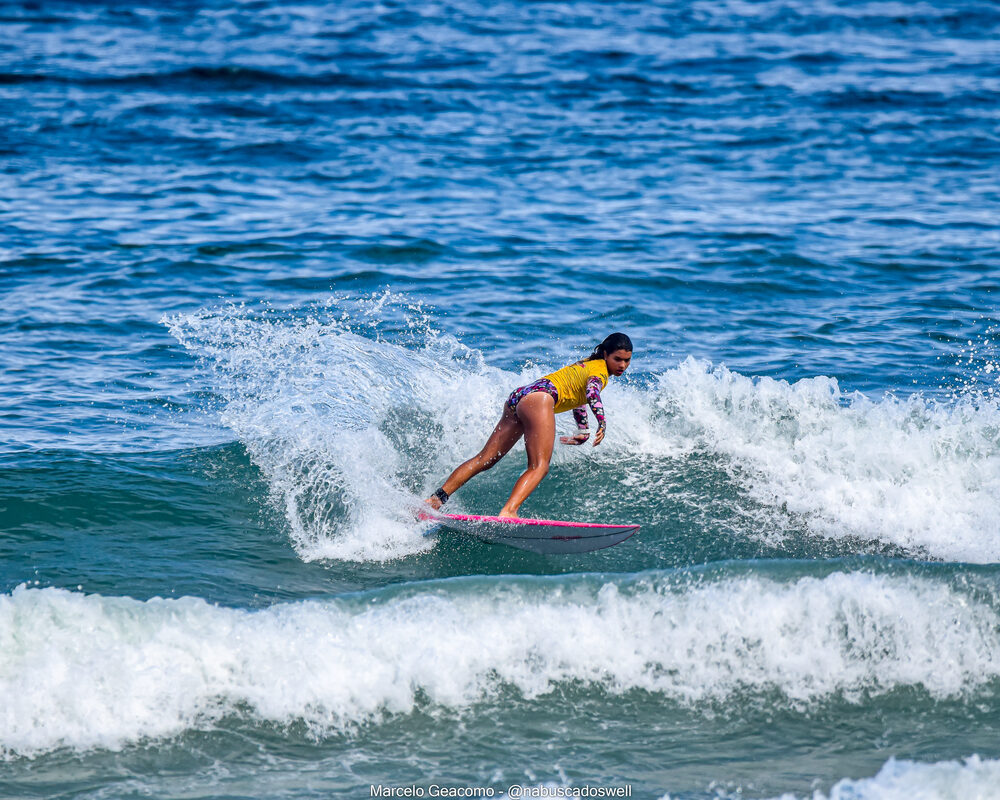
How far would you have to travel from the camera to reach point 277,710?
22.9 ft

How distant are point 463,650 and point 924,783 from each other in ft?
9.73

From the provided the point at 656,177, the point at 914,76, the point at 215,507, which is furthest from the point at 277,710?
the point at 914,76

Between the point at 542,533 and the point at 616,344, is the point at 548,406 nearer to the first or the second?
the point at 616,344

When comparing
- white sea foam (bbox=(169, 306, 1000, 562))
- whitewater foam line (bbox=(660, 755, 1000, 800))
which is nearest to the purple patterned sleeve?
white sea foam (bbox=(169, 306, 1000, 562))

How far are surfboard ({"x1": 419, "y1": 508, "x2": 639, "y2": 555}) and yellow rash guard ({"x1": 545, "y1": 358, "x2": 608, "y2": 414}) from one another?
1.07 m

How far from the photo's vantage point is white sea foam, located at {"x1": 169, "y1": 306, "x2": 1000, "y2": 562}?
9.24 m

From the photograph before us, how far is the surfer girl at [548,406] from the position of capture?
904 centimetres

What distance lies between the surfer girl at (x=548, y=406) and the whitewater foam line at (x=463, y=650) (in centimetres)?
139

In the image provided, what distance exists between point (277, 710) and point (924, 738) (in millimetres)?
4092

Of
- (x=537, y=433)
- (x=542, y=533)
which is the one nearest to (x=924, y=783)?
(x=542, y=533)

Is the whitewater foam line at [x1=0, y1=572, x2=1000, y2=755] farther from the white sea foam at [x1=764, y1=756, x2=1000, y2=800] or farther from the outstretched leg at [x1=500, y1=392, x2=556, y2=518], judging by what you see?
the outstretched leg at [x1=500, y1=392, x2=556, y2=518]

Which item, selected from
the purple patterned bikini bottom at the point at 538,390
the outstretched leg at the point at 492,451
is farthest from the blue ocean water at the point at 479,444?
the purple patterned bikini bottom at the point at 538,390

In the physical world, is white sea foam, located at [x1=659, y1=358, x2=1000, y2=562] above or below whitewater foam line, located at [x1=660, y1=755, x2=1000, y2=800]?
above

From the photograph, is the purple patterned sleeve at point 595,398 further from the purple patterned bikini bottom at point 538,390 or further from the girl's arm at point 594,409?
the purple patterned bikini bottom at point 538,390
